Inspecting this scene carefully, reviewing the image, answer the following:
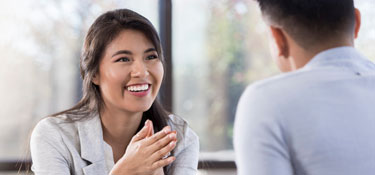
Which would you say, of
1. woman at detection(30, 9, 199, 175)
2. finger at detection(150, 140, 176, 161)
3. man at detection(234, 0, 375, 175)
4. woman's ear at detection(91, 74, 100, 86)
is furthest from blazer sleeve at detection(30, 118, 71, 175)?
man at detection(234, 0, 375, 175)

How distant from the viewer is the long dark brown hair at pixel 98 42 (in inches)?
68.1

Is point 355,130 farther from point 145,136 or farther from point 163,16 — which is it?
point 163,16

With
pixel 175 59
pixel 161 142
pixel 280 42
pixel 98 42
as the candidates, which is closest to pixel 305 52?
pixel 280 42

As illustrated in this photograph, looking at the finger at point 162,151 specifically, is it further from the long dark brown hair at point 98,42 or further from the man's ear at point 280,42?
the man's ear at point 280,42

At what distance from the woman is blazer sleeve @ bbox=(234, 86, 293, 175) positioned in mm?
824

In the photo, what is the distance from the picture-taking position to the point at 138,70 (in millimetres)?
1687

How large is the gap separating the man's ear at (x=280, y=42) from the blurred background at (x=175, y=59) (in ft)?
6.26

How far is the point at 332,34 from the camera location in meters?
0.88

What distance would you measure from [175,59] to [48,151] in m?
1.38

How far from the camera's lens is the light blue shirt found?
769mm

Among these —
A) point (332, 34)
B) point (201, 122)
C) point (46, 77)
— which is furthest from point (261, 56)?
point (332, 34)

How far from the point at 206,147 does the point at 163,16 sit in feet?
3.14

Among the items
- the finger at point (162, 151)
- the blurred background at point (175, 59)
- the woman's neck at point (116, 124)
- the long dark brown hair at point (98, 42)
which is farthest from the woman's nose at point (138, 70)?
the blurred background at point (175, 59)

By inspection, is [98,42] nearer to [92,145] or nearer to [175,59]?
[92,145]
